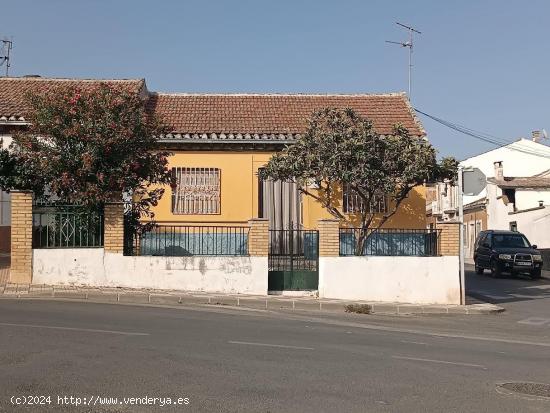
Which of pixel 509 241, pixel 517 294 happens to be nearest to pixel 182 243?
pixel 517 294

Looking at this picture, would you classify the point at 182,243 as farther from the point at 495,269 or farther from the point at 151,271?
the point at 495,269

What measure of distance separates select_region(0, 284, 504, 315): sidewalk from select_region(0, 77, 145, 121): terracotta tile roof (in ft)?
26.0

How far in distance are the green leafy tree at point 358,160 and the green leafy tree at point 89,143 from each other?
12.0 feet

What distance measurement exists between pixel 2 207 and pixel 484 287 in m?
16.9

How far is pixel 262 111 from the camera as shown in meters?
23.2

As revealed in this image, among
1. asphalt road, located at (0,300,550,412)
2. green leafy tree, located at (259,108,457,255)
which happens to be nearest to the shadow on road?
green leafy tree, located at (259,108,457,255)

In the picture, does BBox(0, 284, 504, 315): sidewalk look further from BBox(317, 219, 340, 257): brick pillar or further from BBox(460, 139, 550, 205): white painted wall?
BBox(460, 139, 550, 205): white painted wall

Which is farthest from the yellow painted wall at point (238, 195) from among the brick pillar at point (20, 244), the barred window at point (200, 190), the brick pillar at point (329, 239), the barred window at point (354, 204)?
the brick pillar at point (20, 244)

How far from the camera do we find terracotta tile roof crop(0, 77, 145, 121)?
21.2 meters

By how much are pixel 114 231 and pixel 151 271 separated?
53.8 inches

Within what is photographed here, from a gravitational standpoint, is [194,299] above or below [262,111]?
below

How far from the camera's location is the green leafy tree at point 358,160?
53.2 ft

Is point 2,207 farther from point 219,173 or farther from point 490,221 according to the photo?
point 490,221

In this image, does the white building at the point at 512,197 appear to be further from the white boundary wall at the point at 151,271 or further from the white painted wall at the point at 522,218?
the white boundary wall at the point at 151,271
